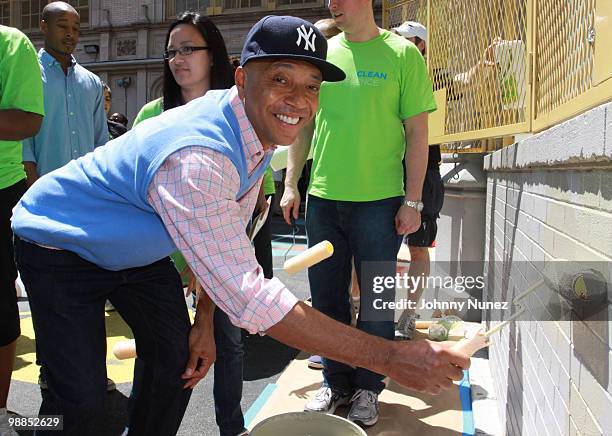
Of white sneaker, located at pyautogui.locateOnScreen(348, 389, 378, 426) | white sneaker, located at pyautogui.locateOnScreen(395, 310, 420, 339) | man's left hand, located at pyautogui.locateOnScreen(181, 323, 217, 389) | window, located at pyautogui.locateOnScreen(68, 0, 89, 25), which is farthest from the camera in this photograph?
window, located at pyautogui.locateOnScreen(68, 0, 89, 25)

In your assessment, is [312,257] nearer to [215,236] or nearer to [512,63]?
[215,236]

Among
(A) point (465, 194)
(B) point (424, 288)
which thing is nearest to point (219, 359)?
(B) point (424, 288)

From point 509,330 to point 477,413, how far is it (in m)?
0.64

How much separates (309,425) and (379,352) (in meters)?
0.53

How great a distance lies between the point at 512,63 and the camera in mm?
2766

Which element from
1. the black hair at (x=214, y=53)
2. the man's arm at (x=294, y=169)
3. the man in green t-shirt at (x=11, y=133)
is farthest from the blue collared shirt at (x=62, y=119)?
the man's arm at (x=294, y=169)

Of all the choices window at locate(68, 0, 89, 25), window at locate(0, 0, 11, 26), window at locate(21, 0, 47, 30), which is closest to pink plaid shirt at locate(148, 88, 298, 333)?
window at locate(68, 0, 89, 25)

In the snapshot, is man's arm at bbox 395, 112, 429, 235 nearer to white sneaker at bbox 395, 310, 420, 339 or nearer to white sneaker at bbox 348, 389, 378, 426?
white sneaker at bbox 348, 389, 378, 426

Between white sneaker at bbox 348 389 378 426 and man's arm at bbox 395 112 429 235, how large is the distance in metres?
0.83

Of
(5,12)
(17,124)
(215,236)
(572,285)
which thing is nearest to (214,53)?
(17,124)

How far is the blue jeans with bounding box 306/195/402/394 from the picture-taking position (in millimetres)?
2861

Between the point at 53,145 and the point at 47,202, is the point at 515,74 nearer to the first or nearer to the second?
the point at 47,202

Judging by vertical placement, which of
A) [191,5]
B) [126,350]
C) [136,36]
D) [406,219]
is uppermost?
[191,5]

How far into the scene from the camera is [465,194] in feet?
15.2
